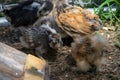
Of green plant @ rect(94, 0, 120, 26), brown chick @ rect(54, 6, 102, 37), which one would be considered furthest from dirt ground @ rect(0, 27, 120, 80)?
green plant @ rect(94, 0, 120, 26)

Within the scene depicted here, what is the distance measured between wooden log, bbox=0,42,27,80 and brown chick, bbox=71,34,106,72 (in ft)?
2.43

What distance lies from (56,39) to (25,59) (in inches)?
36.0

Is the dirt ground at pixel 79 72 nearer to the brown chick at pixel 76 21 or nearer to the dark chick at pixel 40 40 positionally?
the dark chick at pixel 40 40

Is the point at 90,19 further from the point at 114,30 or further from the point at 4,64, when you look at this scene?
A: the point at 4,64

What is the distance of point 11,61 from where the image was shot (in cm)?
275

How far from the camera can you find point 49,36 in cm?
386

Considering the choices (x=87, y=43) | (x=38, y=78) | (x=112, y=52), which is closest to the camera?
(x=38, y=78)

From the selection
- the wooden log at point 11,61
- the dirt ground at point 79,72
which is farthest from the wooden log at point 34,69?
the dirt ground at point 79,72

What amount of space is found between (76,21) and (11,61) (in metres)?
1.61

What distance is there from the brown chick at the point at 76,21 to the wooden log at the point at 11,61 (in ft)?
3.96

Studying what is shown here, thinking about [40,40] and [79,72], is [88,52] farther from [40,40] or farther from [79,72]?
[40,40]

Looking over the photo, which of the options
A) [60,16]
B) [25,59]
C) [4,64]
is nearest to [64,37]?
[60,16]

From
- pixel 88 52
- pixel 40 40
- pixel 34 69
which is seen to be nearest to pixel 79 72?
pixel 88 52

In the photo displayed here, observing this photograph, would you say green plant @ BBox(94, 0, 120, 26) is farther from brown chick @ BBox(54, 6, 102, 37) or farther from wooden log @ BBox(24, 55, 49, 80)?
wooden log @ BBox(24, 55, 49, 80)
